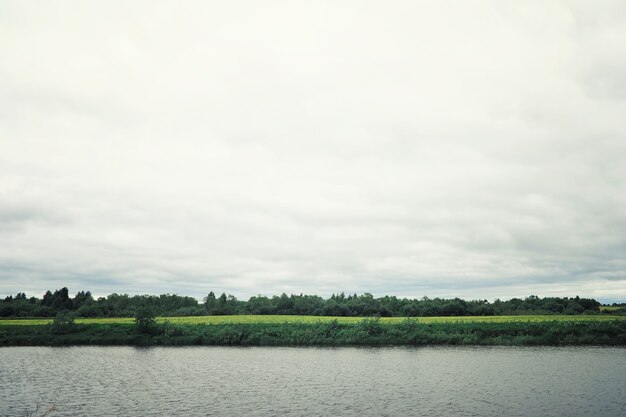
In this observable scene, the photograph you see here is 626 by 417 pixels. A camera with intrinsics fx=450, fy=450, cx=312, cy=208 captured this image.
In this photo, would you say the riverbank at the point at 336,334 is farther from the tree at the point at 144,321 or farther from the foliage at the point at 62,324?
the tree at the point at 144,321

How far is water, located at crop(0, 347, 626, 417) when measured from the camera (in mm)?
33000

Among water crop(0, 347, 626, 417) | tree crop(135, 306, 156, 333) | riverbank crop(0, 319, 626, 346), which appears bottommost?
water crop(0, 347, 626, 417)

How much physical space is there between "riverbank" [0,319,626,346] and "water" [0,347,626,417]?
8.89 metres

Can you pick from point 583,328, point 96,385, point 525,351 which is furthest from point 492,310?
point 96,385

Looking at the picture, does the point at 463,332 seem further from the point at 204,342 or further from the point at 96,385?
the point at 96,385

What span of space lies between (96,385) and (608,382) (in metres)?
47.9

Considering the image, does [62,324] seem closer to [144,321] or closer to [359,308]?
[144,321]

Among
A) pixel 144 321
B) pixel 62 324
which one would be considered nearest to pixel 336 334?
pixel 144 321

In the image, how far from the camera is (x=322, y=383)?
43125 mm

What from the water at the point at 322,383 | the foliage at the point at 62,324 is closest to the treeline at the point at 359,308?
the foliage at the point at 62,324

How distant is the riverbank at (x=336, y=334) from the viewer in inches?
3027

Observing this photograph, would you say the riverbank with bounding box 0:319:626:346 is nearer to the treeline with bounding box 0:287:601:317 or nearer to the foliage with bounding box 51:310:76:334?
the foliage with bounding box 51:310:76:334

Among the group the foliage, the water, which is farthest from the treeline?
the water

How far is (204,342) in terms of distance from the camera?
83562 mm
